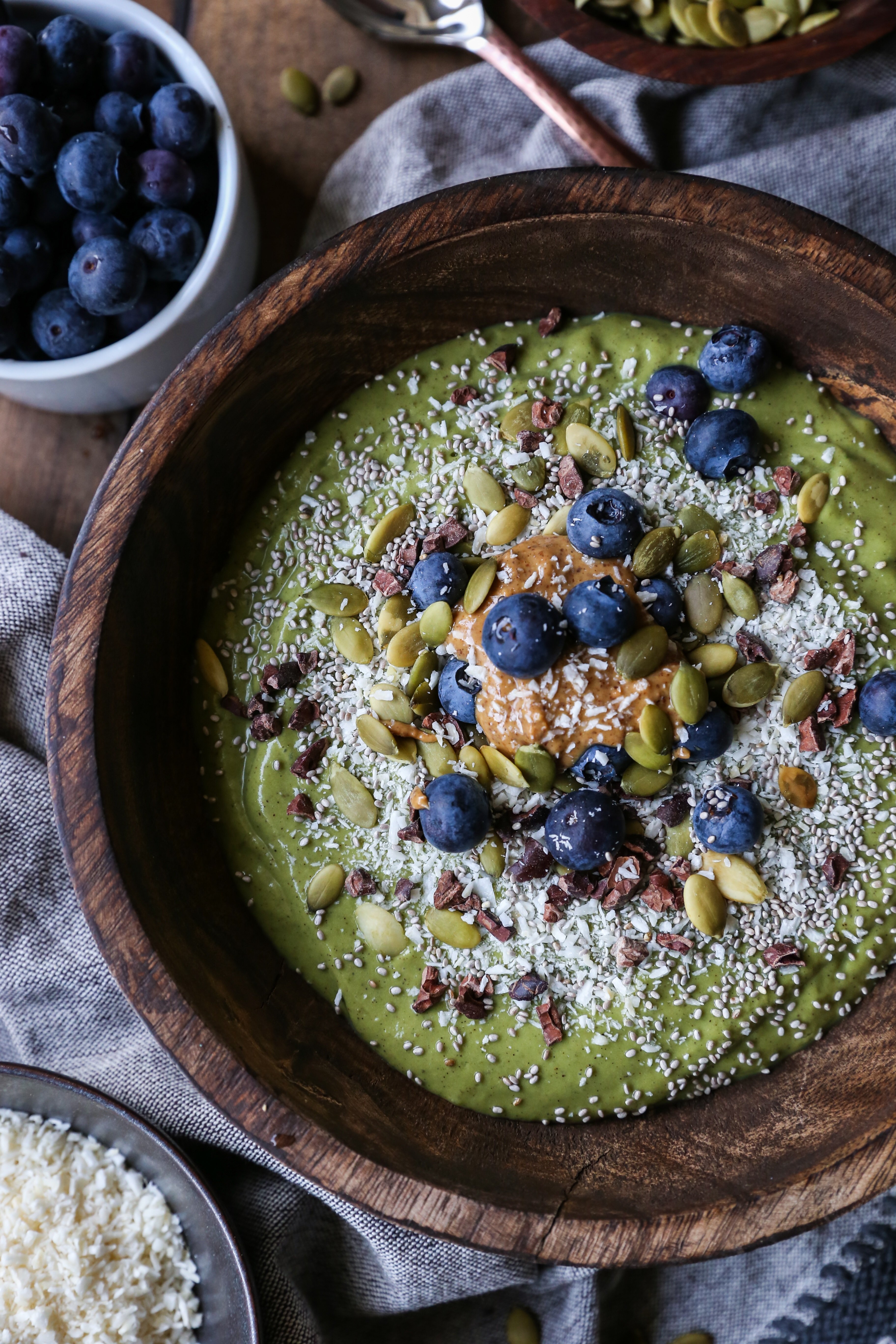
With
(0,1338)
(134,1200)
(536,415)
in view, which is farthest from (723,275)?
(0,1338)

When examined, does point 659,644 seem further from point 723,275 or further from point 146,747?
point 146,747

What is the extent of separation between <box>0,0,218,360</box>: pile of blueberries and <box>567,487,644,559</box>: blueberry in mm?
899

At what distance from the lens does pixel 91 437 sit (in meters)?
2.37

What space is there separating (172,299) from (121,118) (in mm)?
319

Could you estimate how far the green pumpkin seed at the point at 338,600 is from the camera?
1951 mm

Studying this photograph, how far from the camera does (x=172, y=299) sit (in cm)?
217

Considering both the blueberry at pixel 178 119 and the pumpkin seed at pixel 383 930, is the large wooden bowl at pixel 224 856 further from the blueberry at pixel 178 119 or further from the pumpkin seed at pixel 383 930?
the blueberry at pixel 178 119

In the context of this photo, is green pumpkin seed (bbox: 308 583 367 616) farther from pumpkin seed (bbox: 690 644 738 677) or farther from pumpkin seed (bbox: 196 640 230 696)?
pumpkin seed (bbox: 690 644 738 677)

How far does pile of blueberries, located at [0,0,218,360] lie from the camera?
1997mm

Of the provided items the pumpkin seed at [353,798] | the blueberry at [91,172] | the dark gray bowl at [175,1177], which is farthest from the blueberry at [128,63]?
the dark gray bowl at [175,1177]

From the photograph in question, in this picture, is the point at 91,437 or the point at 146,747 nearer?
the point at 146,747

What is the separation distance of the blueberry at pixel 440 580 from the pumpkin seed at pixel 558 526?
0.50ft

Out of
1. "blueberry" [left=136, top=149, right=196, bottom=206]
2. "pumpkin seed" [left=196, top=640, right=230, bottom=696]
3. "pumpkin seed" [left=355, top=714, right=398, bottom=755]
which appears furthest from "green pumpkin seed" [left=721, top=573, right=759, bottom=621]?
"blueberry" [left=136, top=149, right=196, bottom=206]

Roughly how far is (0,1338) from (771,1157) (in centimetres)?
135
